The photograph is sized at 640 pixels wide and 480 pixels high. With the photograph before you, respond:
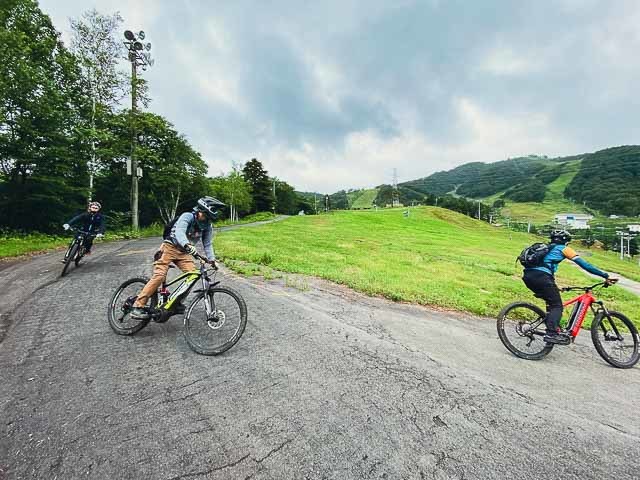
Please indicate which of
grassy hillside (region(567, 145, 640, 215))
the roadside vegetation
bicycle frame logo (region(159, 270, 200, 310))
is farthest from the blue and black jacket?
grassy hillside (region(567, 145, 640, 215))

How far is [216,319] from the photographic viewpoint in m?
3.99

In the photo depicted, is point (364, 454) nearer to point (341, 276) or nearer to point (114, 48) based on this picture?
point (341, 276)

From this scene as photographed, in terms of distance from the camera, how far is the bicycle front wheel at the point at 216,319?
12.9 ft

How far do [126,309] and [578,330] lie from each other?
721 centimetres

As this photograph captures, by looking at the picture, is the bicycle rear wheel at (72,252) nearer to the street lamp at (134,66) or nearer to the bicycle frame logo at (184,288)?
the bicycle frame logo at (184,288)

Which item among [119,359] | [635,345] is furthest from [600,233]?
[119,359]

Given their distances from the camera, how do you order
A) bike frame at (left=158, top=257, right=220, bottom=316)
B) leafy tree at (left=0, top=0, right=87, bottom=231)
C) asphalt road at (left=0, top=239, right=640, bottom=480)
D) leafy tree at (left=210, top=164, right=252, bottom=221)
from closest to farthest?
1. asphalt road at (left=0, top=239, right=640, bottom=480)
2. bike frame at (left=158, top=257, right=220, bottom=316)
3. leafy tree at (left=0, top=0, right=87, bottom=231)
4. leafy tree at (left=210, top=164, right=252, bottom=221)

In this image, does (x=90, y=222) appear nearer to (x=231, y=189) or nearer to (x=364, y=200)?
(x=231, y=189)

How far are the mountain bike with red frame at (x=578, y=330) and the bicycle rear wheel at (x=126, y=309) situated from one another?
579 centimetres

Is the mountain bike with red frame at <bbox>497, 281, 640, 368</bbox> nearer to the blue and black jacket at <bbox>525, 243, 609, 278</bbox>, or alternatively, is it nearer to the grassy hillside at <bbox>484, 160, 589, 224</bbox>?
the blue and black jacket at <bbox>525, 243, 609, 278</bbox>

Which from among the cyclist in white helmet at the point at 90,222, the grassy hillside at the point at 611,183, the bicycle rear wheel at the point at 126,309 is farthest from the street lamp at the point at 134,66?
the grassy hillside at the point at 611,183

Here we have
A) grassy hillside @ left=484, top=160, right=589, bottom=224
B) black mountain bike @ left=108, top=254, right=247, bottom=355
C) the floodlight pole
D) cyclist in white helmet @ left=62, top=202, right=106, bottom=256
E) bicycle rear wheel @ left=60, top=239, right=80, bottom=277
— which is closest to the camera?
black mountain bike @ left=108, top=254, right=247, bottom=355

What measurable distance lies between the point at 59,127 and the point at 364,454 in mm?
21906

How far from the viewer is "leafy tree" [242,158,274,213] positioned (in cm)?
6116
